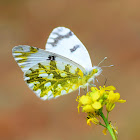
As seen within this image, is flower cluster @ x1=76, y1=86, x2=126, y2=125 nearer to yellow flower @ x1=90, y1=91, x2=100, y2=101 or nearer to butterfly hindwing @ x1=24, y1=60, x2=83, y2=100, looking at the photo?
yellow flower @ x1=90, y1=91, x2=100, y2=101

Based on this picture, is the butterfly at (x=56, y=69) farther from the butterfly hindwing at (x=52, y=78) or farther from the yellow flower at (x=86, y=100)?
the yellow flower at (x=86, y=100)

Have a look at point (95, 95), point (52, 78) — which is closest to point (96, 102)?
point (95, 95)

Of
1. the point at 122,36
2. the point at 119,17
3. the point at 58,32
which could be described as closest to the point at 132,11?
the point at 119,17

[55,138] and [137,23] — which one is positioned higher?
[137,23]

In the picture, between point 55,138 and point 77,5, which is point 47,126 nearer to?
point 55,138

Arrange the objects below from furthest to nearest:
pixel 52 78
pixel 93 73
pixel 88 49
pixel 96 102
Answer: pixel 88 49 → pixel 52 78 → pixel 93 73 → pixel 96 102

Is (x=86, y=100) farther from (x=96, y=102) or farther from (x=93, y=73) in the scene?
(x=93, y=73)

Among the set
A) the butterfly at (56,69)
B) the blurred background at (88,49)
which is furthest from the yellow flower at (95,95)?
the blurred background at (88,49)
